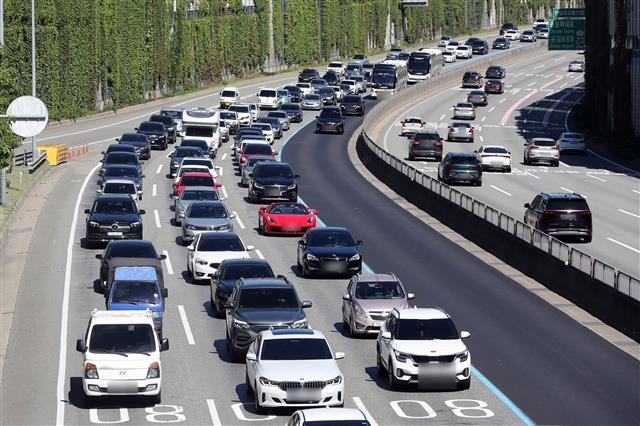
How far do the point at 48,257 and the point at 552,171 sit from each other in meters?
37.6

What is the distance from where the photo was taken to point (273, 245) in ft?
155

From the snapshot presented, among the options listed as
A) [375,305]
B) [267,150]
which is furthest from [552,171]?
[375,305]

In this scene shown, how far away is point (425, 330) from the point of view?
1075 inches

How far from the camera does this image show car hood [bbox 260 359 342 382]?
24.6 m

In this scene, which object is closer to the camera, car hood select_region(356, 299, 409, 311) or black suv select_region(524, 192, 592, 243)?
car hood select_region(356, 299, 409, 311)

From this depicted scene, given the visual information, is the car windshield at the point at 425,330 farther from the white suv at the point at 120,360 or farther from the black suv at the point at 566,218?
the black suv at the point at 566,218

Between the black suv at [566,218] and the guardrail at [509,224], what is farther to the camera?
the black suv at [566,218]

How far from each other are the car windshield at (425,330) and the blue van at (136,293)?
6.37 m

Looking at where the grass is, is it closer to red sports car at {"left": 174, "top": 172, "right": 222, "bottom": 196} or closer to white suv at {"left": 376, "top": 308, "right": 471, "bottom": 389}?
red sports car at {"left": 174, "top": 172, "right": 222, "bottom": 196}

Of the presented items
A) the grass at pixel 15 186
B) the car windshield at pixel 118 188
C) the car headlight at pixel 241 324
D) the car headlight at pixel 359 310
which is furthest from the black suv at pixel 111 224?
the car headlight at pixel 241 324

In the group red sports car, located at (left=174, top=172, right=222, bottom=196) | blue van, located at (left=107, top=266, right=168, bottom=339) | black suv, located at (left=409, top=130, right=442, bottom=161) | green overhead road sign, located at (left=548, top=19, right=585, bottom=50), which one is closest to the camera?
blue van, located at (left=107, top=266, right=168, bottom=339)

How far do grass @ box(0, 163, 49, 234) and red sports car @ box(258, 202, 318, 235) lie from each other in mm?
9328

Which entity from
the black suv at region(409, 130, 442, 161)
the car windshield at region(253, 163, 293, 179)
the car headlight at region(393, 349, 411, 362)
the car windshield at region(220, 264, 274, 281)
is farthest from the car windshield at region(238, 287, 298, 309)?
the black suv at region(409, 130, 442, 161)

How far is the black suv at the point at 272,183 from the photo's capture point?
56969 mm
